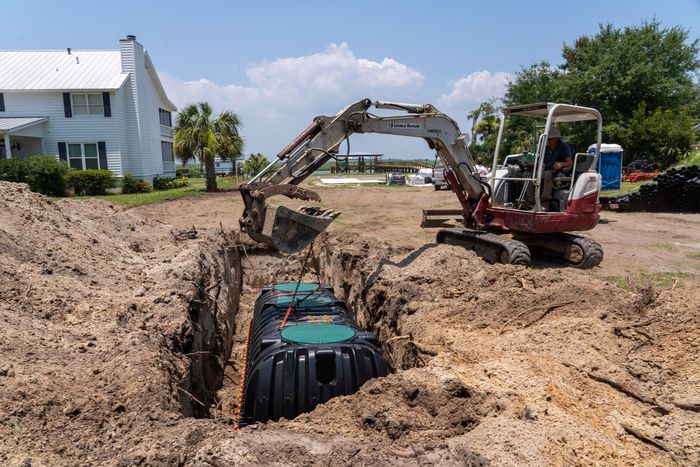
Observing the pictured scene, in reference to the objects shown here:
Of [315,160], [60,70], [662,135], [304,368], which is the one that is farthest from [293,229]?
[662,135]

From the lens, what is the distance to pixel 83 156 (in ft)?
91.4

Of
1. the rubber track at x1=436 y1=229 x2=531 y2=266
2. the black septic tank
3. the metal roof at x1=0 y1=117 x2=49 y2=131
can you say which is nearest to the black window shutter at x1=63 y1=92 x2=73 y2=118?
the metal roof at x1=0 y1=117 x2=49 y2=131

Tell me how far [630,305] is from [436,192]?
82.3ft

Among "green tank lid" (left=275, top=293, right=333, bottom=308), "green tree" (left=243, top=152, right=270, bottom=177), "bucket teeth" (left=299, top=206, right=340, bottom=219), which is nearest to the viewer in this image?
"green tank lid" (left=275, top=293, right=333, bottom=308)

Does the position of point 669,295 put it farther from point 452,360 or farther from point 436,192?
point 436,192

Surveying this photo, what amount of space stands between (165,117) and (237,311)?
95.5 feet

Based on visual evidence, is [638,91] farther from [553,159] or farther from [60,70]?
[60,70]

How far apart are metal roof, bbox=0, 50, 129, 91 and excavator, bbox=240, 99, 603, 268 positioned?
77.6ft

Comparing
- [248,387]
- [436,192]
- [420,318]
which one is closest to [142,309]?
[248,387]

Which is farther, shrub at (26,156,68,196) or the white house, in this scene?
the white house

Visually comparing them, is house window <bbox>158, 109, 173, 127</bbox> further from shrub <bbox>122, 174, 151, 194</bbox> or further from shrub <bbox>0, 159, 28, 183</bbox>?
shrub <bbox>0, 159, 28, 183</bbox>

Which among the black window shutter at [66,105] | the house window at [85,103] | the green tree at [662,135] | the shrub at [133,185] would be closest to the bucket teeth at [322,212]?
the shrub at [133,185]

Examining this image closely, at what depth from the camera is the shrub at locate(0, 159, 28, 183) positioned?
21.7m

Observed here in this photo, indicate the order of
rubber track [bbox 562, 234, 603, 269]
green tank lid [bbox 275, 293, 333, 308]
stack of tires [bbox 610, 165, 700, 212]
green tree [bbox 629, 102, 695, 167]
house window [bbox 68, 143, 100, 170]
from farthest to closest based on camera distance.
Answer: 1. green tree [bbox 629, 102, 695, 167]
2. house window [bbox 68, 143, 100, 170]
3. stack of tires [bbox 610, 165, 700, 212]
4. rubber track [bbox 562, 234, 603, 269]
5. green tank lid [bbox 275, 293, 333, 308]
